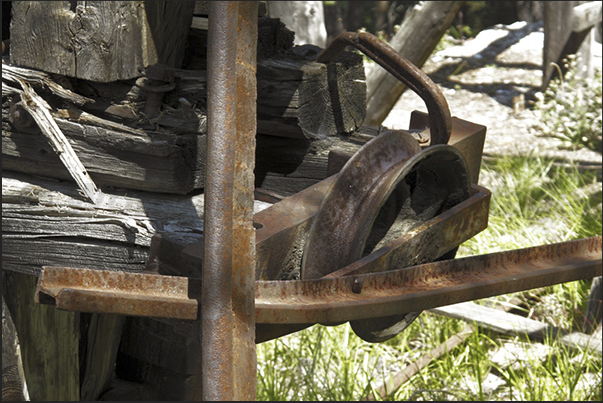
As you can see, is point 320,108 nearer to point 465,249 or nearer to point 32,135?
point 32,135

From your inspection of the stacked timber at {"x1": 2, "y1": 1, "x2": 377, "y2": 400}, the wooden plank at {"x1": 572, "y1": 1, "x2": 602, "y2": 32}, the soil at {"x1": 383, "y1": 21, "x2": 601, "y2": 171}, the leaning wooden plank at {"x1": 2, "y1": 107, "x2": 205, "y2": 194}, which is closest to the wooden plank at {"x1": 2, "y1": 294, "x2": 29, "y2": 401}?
the stacked timber at {"x1": 2, "y1": 1, "x2": 377, "y2": 400}

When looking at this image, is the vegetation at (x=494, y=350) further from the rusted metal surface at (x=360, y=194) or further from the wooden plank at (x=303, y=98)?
the rusted metal surface at (x=360, y=194)

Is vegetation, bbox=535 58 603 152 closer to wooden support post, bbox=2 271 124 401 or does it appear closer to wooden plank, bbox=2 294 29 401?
wooden support post, bbox=2 271 124 401

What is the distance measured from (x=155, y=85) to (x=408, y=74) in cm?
56

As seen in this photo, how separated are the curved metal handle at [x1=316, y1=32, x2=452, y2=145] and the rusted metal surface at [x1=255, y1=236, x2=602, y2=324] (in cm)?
38

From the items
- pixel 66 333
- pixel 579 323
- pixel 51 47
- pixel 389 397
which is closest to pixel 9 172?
pixel 51 47

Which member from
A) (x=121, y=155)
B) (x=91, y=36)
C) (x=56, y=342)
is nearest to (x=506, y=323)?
(x=56, y=342)

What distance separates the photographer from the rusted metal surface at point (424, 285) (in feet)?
3.40

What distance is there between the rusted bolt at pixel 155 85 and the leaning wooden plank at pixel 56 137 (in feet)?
0.64

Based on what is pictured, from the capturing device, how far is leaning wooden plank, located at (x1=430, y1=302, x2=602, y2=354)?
3.83 metres

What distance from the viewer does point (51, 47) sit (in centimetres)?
148

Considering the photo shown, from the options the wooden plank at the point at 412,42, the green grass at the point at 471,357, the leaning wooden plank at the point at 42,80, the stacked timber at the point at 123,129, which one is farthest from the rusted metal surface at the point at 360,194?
the wooden plank at the point at 412,42

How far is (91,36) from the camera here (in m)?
1.44

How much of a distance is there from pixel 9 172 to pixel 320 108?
0.77 meters
